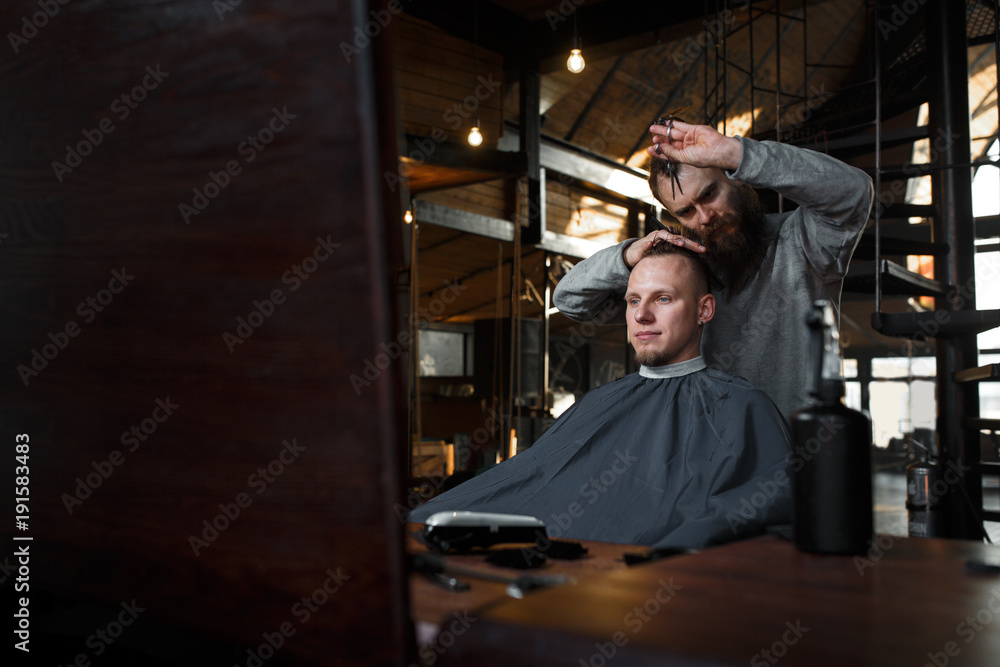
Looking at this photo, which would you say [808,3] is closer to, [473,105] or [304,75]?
[473,105]

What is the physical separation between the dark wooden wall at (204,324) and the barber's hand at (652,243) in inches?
58.9

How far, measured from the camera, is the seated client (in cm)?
138

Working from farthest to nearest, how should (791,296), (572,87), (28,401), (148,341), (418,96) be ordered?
(572,87), (418,96), (791,296), (28,401), (148,341)

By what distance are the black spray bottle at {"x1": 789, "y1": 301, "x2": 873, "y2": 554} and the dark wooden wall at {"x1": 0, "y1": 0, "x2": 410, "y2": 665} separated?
545 millimetres

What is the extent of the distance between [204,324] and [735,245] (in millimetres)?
1762

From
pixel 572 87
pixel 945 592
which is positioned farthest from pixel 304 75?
pixel 572 87

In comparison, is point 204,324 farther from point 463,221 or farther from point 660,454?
point 463,221

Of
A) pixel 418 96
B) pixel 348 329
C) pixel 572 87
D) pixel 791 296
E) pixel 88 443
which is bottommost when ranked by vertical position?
pixel 88 443

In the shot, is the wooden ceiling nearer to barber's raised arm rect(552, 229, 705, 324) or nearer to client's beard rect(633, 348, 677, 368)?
barber's raised arm rect(552, 229, 705, 324)

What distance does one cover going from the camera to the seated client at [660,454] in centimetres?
138

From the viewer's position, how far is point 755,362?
83.7 inches

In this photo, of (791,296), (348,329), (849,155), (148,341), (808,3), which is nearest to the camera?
(348,329)

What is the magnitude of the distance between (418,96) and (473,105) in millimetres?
613

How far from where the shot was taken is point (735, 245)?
2.13 metres
